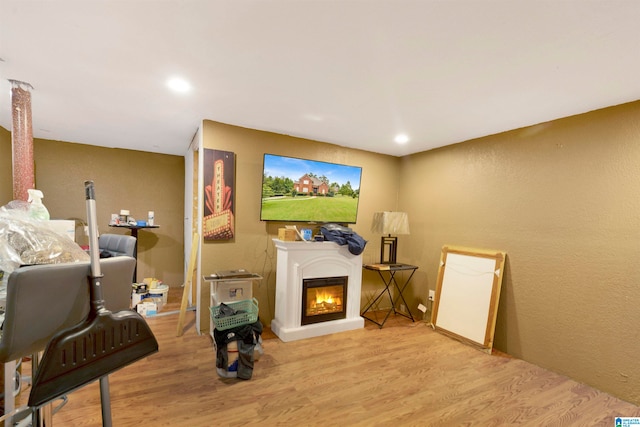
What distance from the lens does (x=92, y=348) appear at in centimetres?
108

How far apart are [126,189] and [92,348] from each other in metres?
4.50

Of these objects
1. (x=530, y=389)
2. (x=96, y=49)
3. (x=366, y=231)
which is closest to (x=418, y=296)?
(x=366, y=231)

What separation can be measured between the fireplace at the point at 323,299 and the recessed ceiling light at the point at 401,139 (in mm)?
1841

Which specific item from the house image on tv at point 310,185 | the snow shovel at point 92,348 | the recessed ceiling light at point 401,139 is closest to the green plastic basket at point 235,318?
the snow shovel at point 92,348

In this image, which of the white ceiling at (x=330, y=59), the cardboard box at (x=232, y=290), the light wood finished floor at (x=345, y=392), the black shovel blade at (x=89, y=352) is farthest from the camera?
the cardboard box at (x=232, y=290)

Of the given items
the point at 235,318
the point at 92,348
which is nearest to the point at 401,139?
→ the point at 235,318

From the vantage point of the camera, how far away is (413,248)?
161 inches

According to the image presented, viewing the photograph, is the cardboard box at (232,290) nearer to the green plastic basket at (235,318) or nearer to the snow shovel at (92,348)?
the green plastic basket at (235,318)

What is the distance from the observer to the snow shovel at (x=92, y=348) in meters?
0.98

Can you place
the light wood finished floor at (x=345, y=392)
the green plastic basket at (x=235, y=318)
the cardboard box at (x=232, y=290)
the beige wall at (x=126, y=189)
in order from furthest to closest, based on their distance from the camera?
the beige wall at (x=126, y=189), the cardboard box at (x=232, y=290), the green plastic basket at (x=235, y=318), the light wood finished floor at (x=345, y=392)

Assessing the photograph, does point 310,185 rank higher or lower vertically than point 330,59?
lower

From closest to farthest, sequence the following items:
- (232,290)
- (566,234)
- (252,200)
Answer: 1. (566,234)
2. (232,290)
3. (252,200)

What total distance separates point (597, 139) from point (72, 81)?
4398 millimetres

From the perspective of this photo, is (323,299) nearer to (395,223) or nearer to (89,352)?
(395,223)
